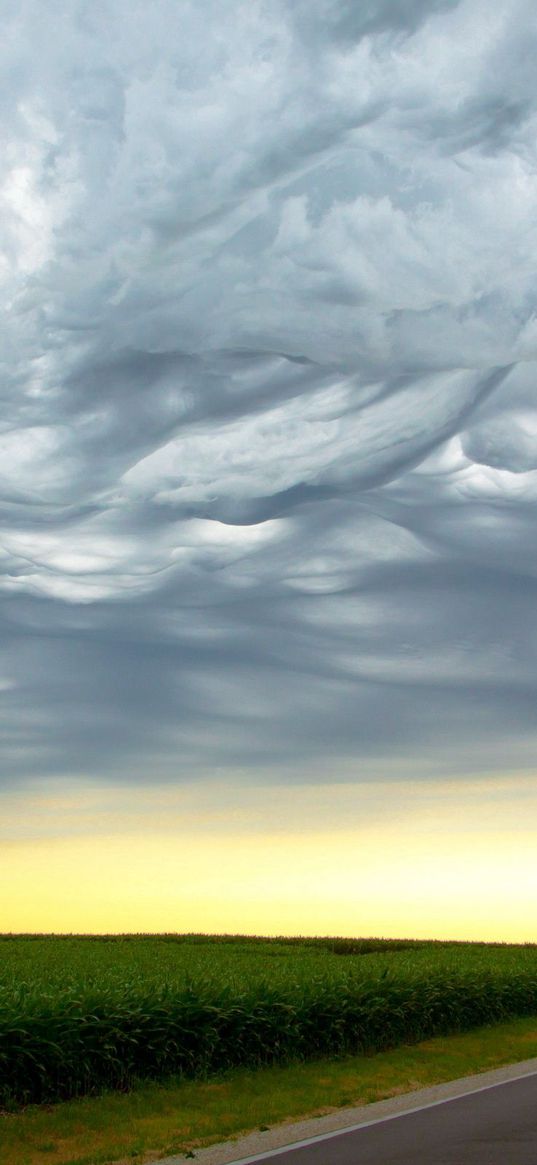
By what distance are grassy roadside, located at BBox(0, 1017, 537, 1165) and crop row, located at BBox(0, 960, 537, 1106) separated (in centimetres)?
53

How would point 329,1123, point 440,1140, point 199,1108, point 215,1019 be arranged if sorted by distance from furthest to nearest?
point 215,1019 → point 199,1108 → point 329,1123 → point 440,1140

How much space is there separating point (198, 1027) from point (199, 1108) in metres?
2.92

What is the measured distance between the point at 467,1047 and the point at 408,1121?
11.3 m

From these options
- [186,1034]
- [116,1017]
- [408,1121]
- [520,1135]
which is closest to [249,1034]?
[186,1034]

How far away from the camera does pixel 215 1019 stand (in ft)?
68.3

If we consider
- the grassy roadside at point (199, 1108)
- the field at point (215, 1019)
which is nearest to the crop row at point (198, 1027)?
the field at point (215, 1019)

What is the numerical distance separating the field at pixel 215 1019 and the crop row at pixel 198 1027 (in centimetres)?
2

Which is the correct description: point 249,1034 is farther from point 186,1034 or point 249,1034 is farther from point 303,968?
point 303,968

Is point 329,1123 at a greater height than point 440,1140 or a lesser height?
lesser

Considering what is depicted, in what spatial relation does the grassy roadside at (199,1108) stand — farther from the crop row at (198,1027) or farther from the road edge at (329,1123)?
the crop row at (198,1027)

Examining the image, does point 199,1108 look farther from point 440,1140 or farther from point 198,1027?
point 440,1140

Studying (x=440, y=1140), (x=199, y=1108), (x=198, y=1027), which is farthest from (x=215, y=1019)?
(x=440, y=1140)

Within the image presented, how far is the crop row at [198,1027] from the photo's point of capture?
1758 centimetres

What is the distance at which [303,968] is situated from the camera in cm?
3447
